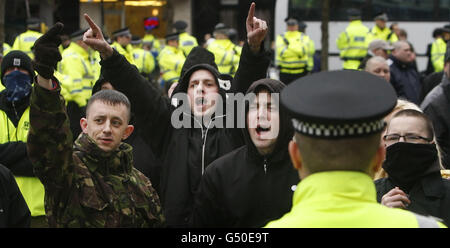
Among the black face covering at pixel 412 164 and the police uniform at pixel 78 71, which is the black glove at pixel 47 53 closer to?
the black face covering at pixel 412 164

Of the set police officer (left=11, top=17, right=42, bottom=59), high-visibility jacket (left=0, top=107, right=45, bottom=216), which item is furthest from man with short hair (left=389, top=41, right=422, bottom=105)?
high-visibility jacket (left=0, top=107, right=45, bottom=216)

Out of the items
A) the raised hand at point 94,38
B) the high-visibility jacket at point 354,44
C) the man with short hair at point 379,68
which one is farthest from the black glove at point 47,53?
the high-visibility jacket at point 354,44

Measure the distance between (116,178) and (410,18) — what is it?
18.3 meters

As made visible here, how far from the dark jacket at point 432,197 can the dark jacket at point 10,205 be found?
2.27 metres

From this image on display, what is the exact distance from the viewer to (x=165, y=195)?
4.96 m

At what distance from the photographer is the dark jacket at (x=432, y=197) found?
12.1ft

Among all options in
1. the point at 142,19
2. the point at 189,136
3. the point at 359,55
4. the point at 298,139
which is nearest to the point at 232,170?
the point at 189,136

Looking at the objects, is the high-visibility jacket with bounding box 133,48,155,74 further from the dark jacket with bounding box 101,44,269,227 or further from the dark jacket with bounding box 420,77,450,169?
the dark jacket with bounding box 101,44,269,227

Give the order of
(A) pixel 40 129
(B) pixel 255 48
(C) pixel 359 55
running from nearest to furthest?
(A) pixel 40 129
(B) pixel 255 48
(C) pixel 359 55

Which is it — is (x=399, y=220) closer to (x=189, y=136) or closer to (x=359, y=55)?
(x=189, y=136)

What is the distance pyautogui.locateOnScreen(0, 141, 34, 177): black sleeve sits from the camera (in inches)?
231

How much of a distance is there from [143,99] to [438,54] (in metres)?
12.1

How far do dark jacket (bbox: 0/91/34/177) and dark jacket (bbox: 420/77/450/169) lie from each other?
3826 millimetres

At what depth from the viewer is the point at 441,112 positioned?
7285mm
